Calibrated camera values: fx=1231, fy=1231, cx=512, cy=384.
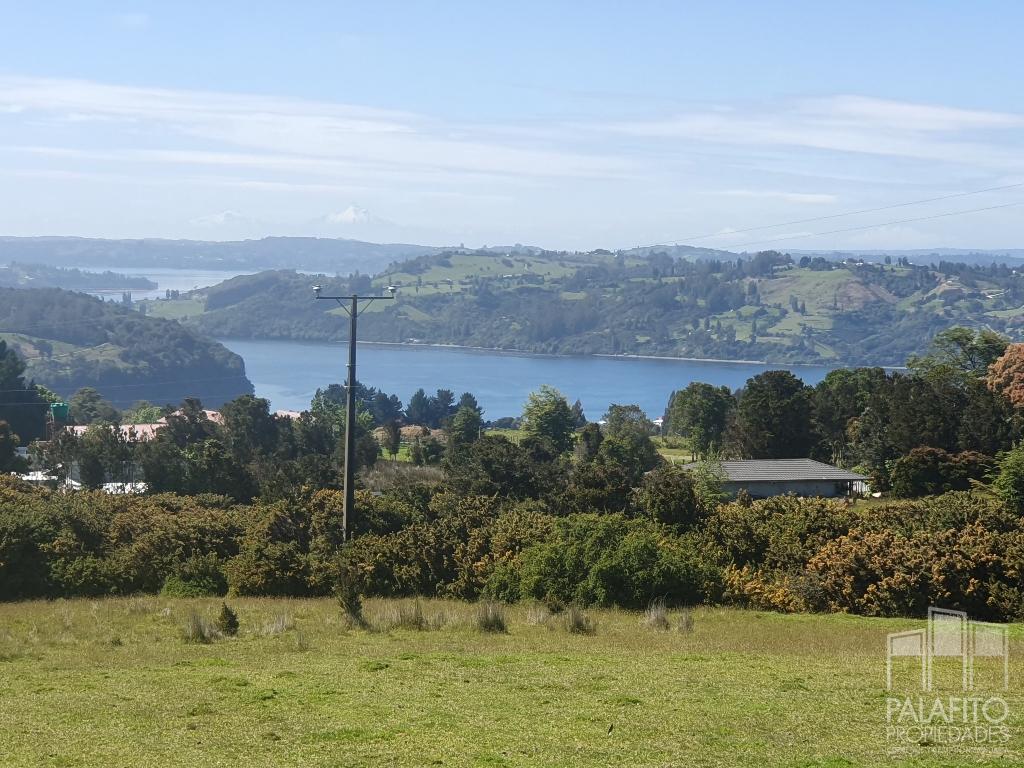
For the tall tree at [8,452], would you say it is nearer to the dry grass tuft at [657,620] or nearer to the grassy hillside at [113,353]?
the dry grass tuft at [657,620]

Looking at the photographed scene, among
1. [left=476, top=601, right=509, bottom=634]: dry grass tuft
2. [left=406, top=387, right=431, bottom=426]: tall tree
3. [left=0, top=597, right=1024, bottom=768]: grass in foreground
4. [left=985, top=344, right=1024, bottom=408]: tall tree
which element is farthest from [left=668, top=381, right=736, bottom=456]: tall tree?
[left=476, top=601, right=509, bottom=634]: dry grass tuft

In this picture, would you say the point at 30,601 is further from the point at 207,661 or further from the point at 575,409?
the point at 575,409

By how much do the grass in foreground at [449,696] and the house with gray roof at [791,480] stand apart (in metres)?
31.0

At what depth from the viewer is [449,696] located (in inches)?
457

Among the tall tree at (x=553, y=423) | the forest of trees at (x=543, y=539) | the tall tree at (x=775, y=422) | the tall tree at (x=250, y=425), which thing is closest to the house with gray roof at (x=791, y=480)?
the forest of trees at (x=543, y=539)

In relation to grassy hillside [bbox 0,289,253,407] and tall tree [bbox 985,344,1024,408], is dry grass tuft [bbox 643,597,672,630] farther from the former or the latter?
grassy hillside [bbox 0,289,253,407]

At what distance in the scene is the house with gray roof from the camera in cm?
4819

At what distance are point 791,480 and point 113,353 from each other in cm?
13614

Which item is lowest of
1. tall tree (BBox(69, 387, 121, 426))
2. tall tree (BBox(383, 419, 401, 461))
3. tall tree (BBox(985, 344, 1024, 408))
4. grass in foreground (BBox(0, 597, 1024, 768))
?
tall tree (BBox(69, 387, 121, 426))

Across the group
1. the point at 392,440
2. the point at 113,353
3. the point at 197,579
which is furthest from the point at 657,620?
the point at 113,353

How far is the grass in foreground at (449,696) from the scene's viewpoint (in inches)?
375

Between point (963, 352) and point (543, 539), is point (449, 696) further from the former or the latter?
point (963, 352)

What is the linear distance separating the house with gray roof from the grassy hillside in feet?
395

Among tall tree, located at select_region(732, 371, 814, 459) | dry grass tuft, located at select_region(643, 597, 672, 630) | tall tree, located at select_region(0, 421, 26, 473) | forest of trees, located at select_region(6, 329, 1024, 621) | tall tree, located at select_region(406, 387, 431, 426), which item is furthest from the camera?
tall tree, located at select_region(406, 387, 431, 426)
